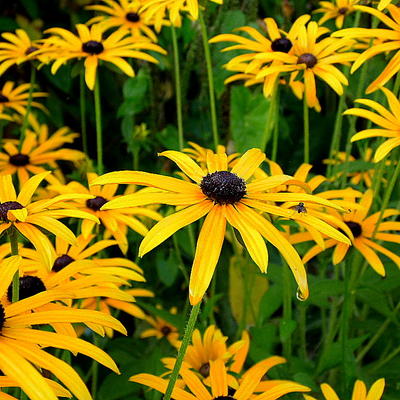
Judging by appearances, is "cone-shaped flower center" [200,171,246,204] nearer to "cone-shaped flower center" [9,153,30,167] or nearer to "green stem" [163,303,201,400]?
"green stem" [163,303,201,400]

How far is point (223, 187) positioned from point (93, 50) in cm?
67

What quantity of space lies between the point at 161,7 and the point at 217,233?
0.69m

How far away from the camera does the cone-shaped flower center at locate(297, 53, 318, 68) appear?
118 centimetres

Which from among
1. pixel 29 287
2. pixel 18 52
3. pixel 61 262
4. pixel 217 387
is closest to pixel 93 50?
pixel 18 52

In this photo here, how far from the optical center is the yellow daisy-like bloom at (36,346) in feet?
1.62

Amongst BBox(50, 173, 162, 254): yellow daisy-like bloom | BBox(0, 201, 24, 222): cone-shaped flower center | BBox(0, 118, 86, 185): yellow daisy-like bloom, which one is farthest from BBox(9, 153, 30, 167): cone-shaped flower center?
BBox(0, 201, 24, 222): cone-shaped flower center

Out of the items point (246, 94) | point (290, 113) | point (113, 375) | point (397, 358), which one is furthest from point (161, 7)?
point (290, 113)

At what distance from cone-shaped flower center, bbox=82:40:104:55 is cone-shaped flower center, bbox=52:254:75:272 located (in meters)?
0.47

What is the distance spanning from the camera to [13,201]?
0.79 meters


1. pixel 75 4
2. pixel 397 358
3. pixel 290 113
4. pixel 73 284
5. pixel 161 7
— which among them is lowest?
pixel 397 358

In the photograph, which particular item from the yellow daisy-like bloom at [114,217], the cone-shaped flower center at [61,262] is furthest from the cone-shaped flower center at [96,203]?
the cone-shaped flower center at [61,262]

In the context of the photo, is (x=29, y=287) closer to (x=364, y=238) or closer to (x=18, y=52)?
(x=364, y=238)

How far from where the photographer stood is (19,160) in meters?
1.39

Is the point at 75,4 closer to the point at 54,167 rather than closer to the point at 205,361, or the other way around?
the point at 54,167
